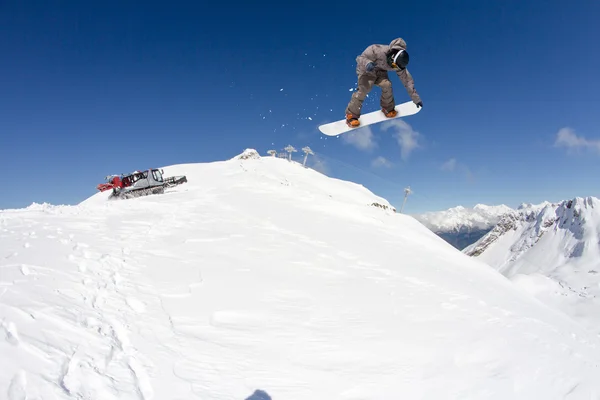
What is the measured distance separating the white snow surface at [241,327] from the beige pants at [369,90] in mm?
4317

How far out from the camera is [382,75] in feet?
27.5

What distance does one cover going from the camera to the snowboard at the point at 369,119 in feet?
29.9

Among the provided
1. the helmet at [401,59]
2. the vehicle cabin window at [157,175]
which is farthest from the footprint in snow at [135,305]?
the vehicle cabin window at [157,175]

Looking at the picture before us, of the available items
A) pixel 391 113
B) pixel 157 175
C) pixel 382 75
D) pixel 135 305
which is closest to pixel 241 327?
pixel 135 305

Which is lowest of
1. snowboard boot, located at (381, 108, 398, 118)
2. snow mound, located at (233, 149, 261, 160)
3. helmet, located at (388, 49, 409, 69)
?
helmet, located at (388, 49, 409, 69)

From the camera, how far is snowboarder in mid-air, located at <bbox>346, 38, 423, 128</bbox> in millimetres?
7012

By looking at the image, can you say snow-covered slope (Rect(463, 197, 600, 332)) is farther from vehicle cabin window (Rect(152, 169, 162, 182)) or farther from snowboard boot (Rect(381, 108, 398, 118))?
snowboard boot (Rect(381, 108, 398, 118))

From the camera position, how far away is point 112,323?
4.26 meters

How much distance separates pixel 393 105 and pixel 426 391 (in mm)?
7150

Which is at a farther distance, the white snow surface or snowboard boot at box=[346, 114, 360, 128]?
snowboard boot at box=[346, 114, 360, 128]

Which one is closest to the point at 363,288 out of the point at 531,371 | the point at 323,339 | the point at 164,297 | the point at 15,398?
the point at 323,339

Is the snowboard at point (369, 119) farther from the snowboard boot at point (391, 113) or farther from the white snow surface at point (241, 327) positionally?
the white snow surface at point (241, 327)

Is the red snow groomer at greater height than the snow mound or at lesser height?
lesser

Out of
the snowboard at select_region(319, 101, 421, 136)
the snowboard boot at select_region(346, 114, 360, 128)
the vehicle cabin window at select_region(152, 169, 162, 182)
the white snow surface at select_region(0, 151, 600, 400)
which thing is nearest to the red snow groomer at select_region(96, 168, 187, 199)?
the vehicle cabin window at select_region(152, 169, 162, 182)
